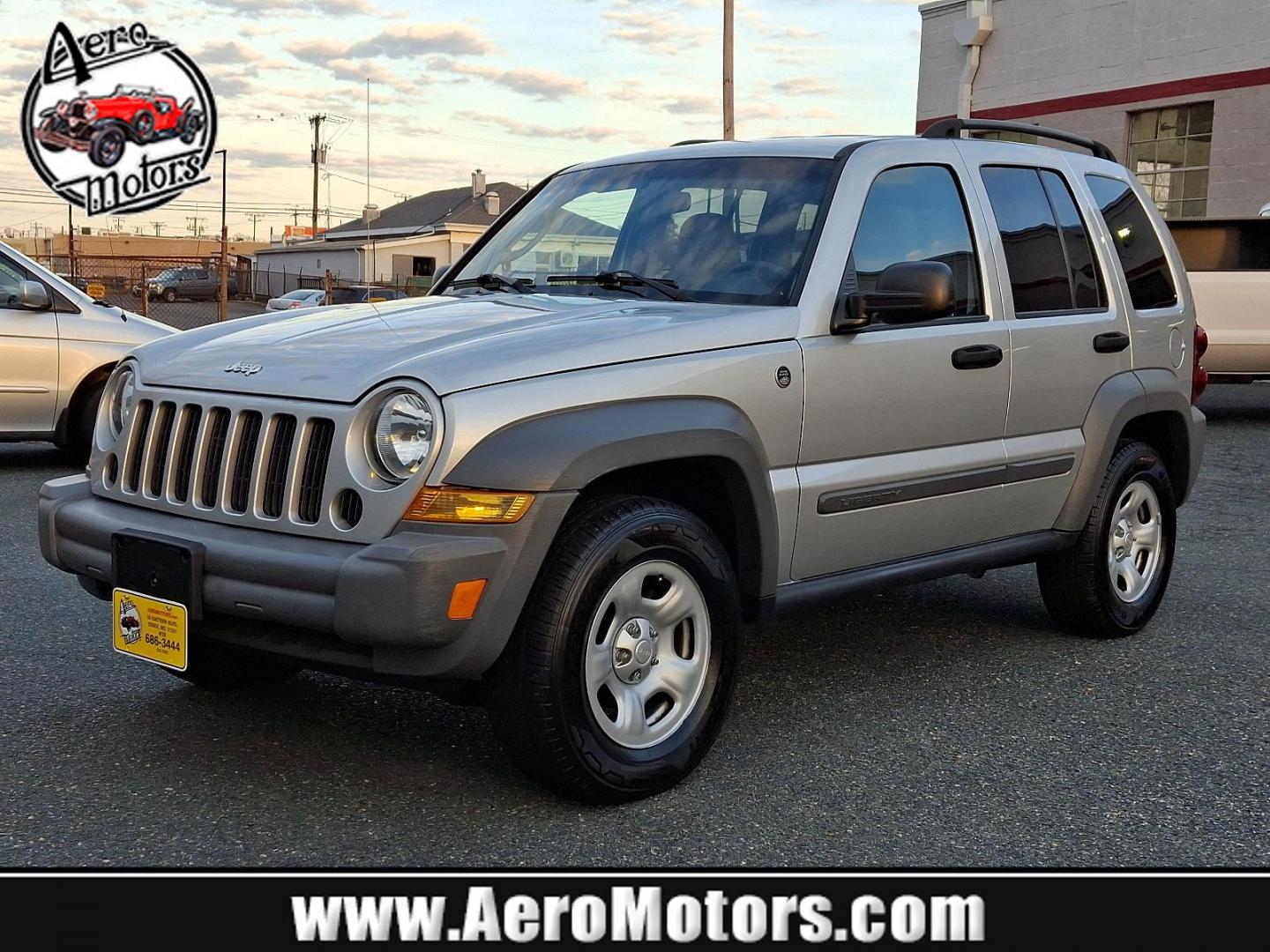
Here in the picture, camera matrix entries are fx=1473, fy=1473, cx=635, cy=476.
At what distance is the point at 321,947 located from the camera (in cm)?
310

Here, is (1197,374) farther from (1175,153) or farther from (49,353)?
(1175,153)

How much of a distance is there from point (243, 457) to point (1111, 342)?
133 inches

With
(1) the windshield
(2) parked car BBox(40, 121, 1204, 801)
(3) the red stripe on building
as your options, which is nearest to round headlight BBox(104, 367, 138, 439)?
(2) parked car BBox(40, 121, 1204, 801)

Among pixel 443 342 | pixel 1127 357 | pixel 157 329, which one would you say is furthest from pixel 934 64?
pixel 443 342

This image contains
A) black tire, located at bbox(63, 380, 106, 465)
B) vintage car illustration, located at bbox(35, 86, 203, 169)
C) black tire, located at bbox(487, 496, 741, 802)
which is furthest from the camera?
vintage car illustration, located at bbox(35, 86, 203, 169)

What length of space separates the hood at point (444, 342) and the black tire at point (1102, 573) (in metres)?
1.92

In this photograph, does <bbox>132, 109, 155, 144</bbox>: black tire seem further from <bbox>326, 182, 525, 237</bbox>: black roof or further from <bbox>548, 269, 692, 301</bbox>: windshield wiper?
<bbox>326, 182, 525, 237</bbox>: black roof

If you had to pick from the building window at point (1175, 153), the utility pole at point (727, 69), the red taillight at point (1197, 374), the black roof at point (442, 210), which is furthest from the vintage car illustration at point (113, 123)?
the black roof at point (442, 210)

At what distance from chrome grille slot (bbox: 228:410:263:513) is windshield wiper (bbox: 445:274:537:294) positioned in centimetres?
133

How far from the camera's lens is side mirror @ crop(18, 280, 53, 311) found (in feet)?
31.9

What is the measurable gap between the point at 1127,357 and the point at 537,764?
3.16m

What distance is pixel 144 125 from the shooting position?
33750 mm

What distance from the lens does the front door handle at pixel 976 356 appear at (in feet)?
16.1

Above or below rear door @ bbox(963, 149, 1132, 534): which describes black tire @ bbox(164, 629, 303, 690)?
below
